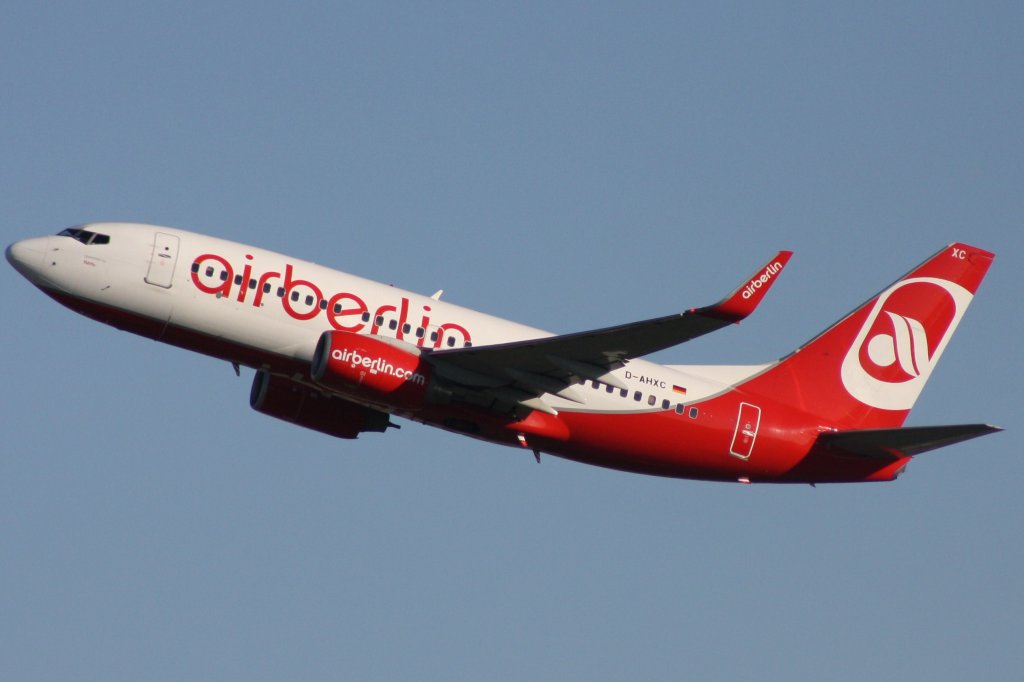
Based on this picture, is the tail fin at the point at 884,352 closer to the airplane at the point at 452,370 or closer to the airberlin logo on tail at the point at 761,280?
the airplane at the point at 452,370

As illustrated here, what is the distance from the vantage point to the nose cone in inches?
1625

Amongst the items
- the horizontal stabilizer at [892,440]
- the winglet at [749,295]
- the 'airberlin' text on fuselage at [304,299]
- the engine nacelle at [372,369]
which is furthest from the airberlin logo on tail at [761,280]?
the 'airberlin' text on fuselage at [304,299]

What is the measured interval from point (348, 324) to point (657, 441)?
9.89 m

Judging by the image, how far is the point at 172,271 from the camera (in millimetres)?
40938

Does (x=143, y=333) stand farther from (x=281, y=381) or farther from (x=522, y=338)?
(x=522, y=338)

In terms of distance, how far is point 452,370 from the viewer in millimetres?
41000

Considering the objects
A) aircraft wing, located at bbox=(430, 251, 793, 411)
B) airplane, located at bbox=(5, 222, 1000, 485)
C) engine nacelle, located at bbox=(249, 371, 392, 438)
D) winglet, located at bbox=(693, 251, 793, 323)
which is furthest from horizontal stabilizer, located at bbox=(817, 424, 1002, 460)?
engine nacelle, located at bbox=(249, 371, 392, 438)

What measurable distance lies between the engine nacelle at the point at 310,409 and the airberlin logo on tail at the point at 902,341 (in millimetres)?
15739

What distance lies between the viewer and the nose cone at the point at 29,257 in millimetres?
41281

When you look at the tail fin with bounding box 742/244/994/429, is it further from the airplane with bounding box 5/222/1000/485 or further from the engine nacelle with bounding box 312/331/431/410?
the engine nacelle with bounding box 312/331/431/410

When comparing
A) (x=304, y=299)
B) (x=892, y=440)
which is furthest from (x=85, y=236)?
(x=892, y=440)

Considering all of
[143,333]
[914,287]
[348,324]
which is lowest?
[143,333]

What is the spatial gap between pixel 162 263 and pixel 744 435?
710 inches

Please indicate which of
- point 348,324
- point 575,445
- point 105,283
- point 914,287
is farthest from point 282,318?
point 914,287
